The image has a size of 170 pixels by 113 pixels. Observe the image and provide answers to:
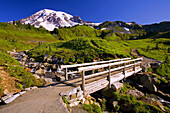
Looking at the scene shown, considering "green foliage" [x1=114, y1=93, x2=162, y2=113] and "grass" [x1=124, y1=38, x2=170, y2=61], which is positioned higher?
"grass" [x1=124, y1=38, x2=170, y2=61]

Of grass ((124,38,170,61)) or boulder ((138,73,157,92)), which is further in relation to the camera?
grass ((124,38,170,61))

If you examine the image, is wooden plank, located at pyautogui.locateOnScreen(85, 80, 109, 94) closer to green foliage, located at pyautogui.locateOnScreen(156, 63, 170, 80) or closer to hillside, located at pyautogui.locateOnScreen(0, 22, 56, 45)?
green foliage, located at pyautogui.locateOnScreen(156, 63, 170, 80)

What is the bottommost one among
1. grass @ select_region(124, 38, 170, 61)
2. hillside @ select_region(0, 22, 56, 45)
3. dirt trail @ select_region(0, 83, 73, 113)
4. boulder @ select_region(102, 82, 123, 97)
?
boulder @ select_region(102, 82, 123, 97)

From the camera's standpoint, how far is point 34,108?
3406mm

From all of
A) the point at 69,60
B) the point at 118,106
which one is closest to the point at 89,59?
the point at 69,60

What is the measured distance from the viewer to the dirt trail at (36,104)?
3303 mm

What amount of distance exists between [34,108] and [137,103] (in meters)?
6.21

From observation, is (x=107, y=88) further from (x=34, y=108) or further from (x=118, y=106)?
(x=34, y=108)

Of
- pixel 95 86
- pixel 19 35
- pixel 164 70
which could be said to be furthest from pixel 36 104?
pixel 19 35

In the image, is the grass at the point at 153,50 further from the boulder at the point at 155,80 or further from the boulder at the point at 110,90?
the boulder at the point at 110,90

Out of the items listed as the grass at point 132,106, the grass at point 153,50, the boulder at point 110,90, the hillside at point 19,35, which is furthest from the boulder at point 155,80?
the hillside at point 19,35

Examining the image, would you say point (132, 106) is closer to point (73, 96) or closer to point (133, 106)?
point (133, 106)

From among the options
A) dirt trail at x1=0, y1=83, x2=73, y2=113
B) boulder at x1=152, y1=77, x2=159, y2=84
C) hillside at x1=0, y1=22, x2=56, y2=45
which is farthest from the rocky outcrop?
hillside at x1=0, y1=22, x2=56, y2=45

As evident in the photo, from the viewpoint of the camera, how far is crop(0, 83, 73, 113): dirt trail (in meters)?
3.30
